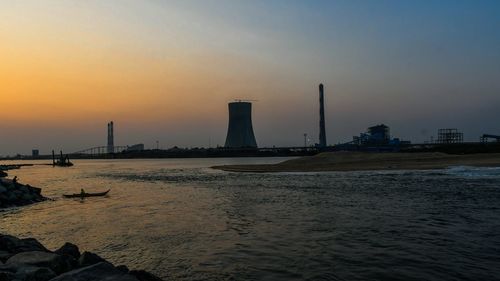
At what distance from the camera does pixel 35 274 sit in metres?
8.84

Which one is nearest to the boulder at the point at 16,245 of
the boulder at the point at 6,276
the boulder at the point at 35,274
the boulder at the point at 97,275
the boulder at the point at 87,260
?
the boulder at the point at 87,260

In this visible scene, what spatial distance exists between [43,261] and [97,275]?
2184 millimetres

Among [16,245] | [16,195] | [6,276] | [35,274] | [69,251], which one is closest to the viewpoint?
[6,276]

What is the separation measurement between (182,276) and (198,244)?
3704mm

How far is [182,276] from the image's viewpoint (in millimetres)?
Answer: 11211

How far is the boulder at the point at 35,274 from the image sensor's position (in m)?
8.78

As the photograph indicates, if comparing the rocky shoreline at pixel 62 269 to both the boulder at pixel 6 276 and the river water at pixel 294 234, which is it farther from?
the river water at pixel 294 234

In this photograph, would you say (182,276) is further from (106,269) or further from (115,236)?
(115,236)

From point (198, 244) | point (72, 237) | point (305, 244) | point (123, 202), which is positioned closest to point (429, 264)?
point (305, 244)

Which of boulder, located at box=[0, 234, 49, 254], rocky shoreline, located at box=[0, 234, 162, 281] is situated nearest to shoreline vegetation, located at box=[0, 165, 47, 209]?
boulder, located at box=[0, 234, 49, 254]

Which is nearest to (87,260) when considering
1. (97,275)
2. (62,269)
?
(62,269)

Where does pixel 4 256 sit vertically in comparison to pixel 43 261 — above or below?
below

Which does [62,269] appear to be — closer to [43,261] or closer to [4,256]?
[43,261]

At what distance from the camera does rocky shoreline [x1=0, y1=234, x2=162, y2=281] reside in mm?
8599
